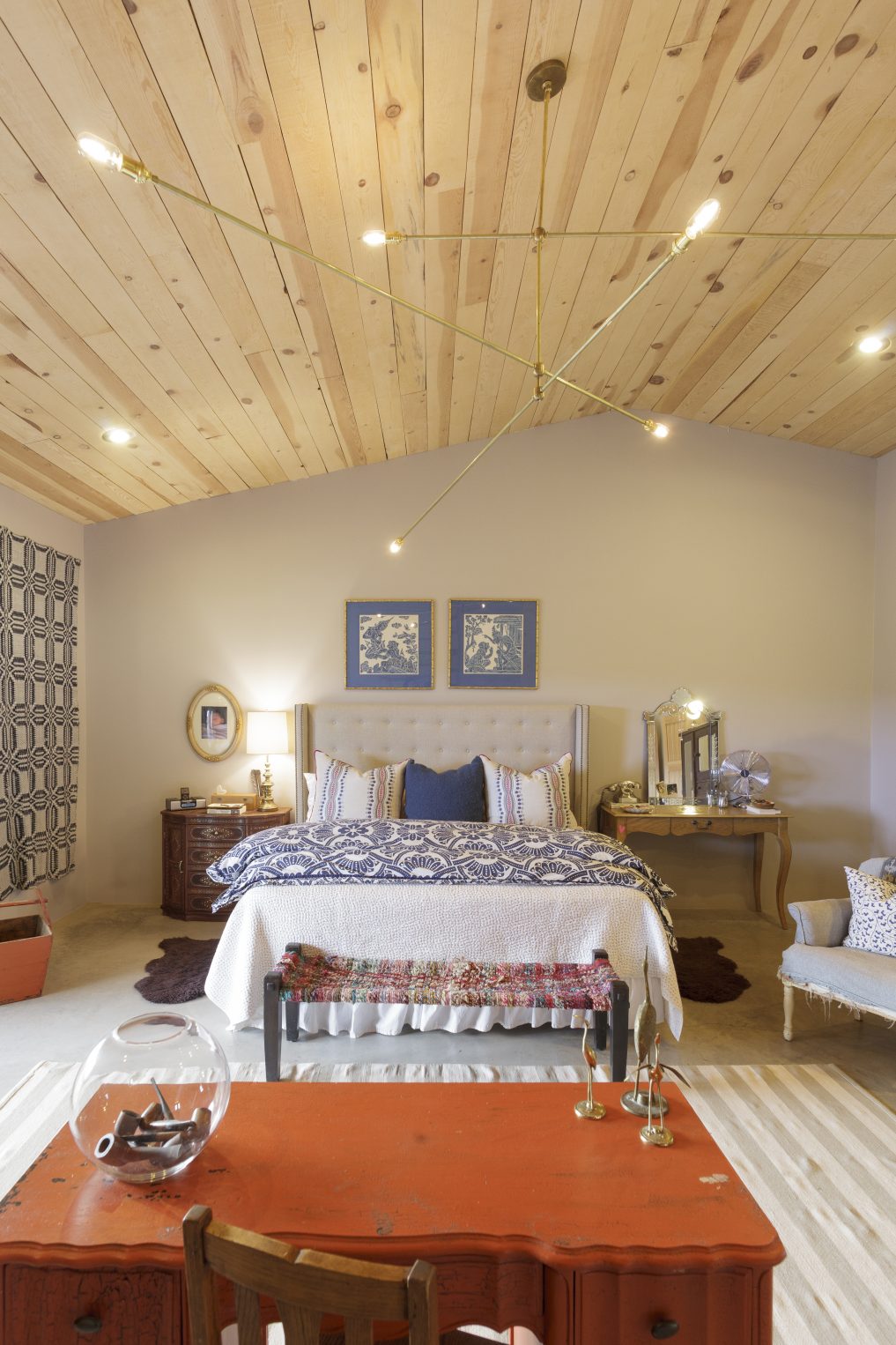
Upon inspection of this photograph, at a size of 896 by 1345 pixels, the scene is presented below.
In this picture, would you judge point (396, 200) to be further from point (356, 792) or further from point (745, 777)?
point (745, 777)

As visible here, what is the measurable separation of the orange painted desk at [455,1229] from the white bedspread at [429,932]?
160cm

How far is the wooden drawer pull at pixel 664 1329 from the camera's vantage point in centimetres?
118

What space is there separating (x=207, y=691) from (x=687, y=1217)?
4.27 meters

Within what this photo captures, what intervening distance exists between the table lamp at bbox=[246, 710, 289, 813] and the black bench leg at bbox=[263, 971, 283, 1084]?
2.12 metres

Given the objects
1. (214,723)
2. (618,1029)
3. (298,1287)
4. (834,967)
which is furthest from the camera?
(214,723)

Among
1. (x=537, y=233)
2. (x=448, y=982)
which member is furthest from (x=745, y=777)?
(x=537, y=233)

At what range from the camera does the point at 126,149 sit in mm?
2059

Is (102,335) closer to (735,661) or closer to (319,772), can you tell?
(319,772)

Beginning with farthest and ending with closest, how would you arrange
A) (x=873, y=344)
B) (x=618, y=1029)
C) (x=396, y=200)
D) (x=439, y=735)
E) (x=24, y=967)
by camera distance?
(x=439, y=735) < (x=873, y=344) < (x=24, y=967) < (x=618, y=1029) < (x=396, y=200)

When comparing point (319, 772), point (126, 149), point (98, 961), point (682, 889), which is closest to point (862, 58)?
point (126, 149)

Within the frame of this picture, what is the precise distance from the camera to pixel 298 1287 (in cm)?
83

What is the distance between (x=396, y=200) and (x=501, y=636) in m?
2.90

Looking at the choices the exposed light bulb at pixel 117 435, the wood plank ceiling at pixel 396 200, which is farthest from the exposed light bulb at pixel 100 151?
the exposed light bulb at pixel 117 435

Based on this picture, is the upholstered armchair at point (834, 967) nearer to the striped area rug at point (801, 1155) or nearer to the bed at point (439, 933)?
the striped area rug at point (801, 1155)
